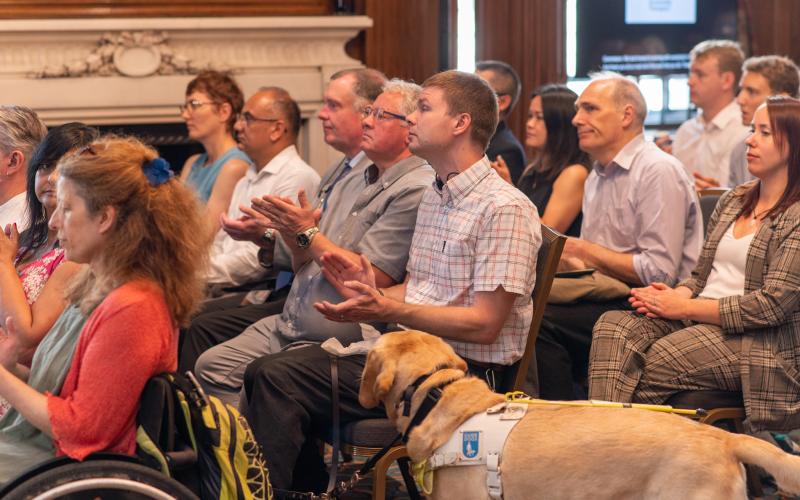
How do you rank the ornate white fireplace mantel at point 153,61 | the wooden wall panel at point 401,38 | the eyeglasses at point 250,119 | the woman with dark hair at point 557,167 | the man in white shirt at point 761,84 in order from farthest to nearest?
1. the wooden wall panel at point 401,38
2. the ornate white fireplace mantel at point 153,61
3. the man in white shirt at point 761,84
4. the eyeglasses at point 250,119
5. the woman with dark hair at point 557,167

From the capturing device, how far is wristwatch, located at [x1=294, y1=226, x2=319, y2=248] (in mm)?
3002

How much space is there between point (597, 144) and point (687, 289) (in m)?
0.71

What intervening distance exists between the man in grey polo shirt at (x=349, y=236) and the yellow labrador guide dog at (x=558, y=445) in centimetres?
63

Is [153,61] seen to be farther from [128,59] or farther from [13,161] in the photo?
[13,161]

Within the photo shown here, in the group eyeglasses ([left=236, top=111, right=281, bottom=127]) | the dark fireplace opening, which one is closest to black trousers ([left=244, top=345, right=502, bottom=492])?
eyeglasses ([left=236, top=111, right=281, bottom=127])

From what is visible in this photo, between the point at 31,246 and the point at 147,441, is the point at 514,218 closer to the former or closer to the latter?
the point at 147,441

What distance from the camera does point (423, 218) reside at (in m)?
2.89

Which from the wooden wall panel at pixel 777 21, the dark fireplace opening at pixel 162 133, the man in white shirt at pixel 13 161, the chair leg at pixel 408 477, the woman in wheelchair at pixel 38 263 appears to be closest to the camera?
the woman in wheelchair at pixel 38 263

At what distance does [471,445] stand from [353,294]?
56cm

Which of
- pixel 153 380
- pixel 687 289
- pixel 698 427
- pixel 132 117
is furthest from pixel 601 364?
pixel 132 117

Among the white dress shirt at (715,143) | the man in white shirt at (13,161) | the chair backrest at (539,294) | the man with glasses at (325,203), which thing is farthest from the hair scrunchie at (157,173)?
the white dress shirt at (715,143)

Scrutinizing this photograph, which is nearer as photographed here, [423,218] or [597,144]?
[423,218]

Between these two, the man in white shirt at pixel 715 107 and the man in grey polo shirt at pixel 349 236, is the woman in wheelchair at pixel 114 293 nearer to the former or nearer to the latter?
the man in grey polo shirt at pixel 349 236

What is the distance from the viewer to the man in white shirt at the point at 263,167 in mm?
3994
